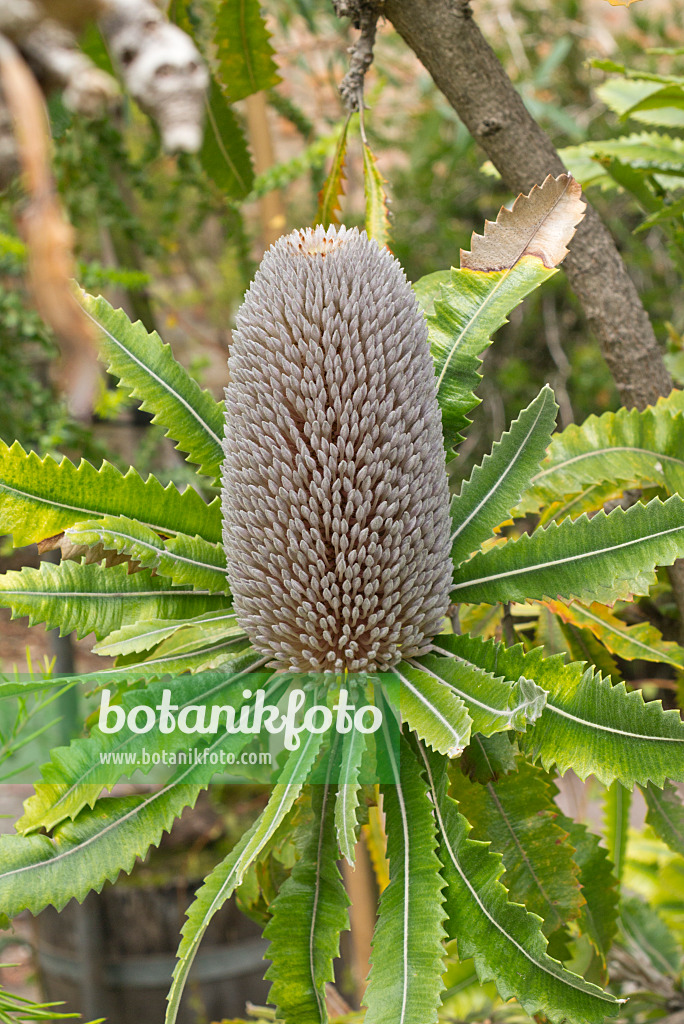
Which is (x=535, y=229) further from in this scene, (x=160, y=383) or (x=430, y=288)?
(x=160, y=383)

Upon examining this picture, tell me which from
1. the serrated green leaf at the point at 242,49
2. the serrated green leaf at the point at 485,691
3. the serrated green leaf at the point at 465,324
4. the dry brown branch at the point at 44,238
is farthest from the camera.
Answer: the serrated green leaf at the point at 242,49

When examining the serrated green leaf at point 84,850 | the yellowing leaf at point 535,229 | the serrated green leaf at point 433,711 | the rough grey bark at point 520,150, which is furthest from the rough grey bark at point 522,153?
the serrated green leaf at point 84,850

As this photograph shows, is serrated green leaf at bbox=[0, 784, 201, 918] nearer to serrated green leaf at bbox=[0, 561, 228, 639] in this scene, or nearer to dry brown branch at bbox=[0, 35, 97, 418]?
serrated green leaf at bbox=[0, 561, 228, 639]

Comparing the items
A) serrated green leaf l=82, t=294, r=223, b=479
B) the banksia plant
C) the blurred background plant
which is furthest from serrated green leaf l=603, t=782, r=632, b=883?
serrated green leaf l=82, t=294, r=223, b=479

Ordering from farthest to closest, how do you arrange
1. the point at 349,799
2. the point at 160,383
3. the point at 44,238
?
the point at 160,383 → the point at 349,799 → the point at 44,238

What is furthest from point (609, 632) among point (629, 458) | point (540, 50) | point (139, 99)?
point (540, 50)

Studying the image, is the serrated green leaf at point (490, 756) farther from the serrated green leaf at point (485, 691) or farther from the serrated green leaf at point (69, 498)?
the serrated green leaf at point (69, 498)

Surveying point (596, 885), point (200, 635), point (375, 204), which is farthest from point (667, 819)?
point (375, 204)
